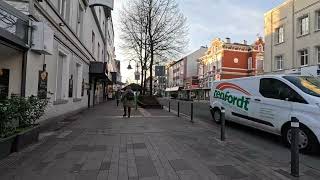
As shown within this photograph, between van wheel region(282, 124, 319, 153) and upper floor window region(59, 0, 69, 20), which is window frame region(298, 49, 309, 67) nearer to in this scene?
upper floor window region(59, 0, 69, 20)

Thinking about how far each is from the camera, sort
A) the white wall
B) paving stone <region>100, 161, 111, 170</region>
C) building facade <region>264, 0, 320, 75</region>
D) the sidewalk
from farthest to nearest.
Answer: building facade <region>264, 0, 320, 75</region>, the white wall, paving stone <region>100, 161, 111, 170</region>, the sidewalk

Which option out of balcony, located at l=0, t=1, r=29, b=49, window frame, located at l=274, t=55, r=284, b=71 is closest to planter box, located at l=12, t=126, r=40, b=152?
balcony, located at l=0, t=1, r=29, b=49

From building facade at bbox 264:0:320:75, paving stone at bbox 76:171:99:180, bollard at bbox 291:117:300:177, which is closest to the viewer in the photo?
paving stone at bbox 76:171:99:180

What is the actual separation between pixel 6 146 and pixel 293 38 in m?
27.4

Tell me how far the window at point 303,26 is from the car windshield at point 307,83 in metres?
19.9

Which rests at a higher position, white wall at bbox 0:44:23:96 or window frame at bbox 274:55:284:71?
window frame at bbox 274:55:284:71

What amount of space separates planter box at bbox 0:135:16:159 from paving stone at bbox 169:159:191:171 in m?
3.42

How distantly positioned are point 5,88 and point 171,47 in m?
20.3

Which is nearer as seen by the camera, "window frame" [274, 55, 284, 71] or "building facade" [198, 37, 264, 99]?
"window frame" [274, 55, 284, 71]

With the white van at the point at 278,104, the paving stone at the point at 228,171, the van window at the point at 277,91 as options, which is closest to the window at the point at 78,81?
the white van at the point at 278,104

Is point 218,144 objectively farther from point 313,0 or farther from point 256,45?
point 256,45

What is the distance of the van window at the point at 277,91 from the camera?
866cm

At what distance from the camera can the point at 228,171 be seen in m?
5.87

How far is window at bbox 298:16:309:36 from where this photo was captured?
27.2 m
